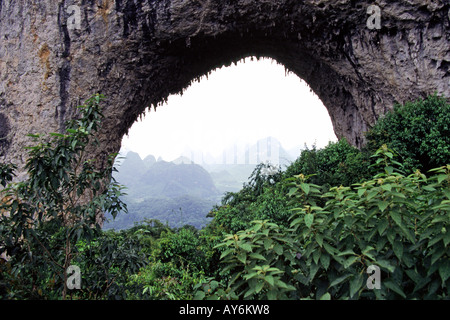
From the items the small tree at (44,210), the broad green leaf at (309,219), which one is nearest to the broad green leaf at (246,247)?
the broad green leaf at (309,219)

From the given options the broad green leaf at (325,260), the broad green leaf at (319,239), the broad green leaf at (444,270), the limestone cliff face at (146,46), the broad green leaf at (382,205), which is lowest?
the broad green leaf at (444,270)

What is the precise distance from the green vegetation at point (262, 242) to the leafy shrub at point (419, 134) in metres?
4.79

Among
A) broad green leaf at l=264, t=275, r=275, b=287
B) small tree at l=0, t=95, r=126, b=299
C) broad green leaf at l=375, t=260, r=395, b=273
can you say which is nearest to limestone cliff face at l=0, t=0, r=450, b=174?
small tree at l=0, t=95, r=126, b=299

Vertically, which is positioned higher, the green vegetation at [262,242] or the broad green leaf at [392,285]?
the green vegetation at [262,242]

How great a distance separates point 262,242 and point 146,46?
11336 mm

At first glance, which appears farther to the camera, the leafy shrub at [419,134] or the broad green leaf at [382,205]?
the leafy shrub at [419,134]

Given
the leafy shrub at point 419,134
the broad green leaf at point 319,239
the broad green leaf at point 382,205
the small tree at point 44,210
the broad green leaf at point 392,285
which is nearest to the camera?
the broad green leaf at point 392,285

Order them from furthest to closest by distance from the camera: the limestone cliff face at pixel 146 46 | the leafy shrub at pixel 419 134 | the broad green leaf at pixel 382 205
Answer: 1. the limestone cliff face at pixel 146 46
2. the leafy shrub at pixel 419 134
3. the broad green leaf at pixel 382 205

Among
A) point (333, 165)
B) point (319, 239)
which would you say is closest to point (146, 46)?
point (333, 165)

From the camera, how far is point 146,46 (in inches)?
488

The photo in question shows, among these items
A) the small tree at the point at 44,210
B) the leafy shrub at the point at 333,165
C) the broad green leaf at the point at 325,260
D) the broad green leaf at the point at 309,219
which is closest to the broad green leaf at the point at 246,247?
the broad green leaf at the point at 309,219

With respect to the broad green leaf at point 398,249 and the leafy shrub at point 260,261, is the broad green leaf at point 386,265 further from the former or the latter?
the leafy shrub at point 260,261

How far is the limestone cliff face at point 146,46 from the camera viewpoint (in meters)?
11.4
